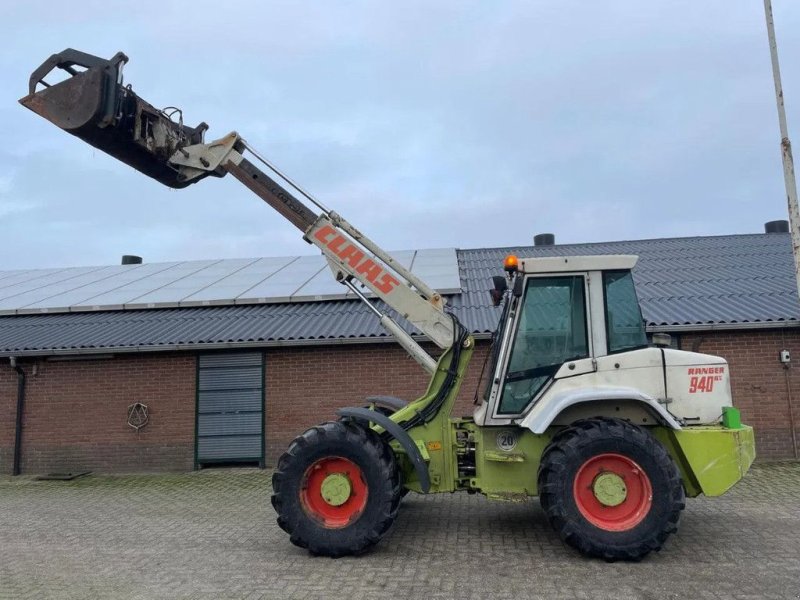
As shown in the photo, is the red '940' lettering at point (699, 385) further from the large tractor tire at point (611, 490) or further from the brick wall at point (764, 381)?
the brick wall at point (764, 381)

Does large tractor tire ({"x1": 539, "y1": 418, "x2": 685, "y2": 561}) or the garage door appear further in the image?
the garage door

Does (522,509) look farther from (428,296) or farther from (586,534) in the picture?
(428,296)

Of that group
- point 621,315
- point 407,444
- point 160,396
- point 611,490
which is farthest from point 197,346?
point 611,490

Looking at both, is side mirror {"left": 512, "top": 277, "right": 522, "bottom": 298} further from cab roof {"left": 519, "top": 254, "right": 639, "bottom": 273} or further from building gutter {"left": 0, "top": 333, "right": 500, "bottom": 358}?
building gutter {"left": 0, "top": 333, "right": 500, "bottom": 358}

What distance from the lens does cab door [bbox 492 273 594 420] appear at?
5.65m

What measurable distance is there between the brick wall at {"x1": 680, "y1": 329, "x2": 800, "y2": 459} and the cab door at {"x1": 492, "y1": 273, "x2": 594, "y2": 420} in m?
5.87

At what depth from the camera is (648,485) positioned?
5.16m

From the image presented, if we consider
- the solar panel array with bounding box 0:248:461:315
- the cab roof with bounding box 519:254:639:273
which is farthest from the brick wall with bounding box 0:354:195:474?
the cab roof with bounding box 519:254:639:273

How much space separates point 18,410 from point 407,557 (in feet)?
30.8

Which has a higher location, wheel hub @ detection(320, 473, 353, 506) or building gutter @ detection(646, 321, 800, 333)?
building gutter @ detection(646, 321, 800, 333)

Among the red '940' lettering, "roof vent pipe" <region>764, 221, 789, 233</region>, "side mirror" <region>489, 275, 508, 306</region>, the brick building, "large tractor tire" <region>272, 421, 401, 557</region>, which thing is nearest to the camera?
"large tractor tire" <region>272, 421, 401, 557</region>

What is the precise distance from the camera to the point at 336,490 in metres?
A: 5.59

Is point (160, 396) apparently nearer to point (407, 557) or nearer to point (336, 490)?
point (336, 490)

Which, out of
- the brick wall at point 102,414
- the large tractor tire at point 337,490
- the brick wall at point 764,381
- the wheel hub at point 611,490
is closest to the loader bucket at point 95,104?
the large tractor tire at point 337,490
